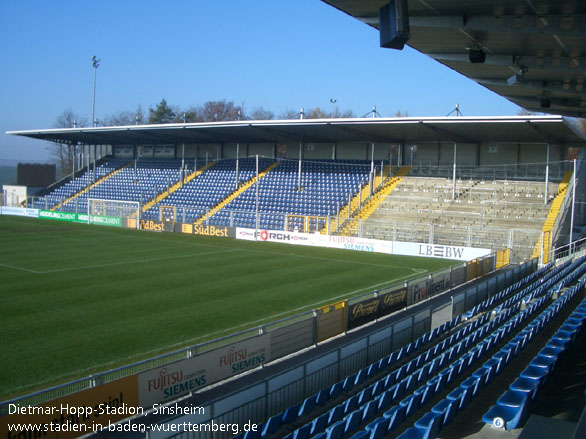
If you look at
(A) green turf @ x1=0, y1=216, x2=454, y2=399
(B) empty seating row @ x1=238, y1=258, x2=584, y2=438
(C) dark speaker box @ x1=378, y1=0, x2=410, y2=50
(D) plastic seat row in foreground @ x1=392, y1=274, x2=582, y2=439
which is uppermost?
(C) dark speaker box @ x1=378, y1=0, x2=410, y2=50

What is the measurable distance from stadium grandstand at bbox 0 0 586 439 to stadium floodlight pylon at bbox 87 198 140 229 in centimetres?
15

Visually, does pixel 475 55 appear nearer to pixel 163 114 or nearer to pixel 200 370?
pixel 200 370

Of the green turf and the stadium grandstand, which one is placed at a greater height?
the stadium grandstand

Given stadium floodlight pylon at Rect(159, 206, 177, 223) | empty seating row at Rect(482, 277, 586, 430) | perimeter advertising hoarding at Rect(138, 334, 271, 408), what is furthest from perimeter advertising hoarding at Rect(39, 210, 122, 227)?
empty seating row at Rect(482, 277, 586, 430)

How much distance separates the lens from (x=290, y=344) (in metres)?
12.7

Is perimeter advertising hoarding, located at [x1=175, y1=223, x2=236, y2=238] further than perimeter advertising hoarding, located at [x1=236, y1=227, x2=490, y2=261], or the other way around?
perimeter advertising hoarding, located at [x1=175, y1=223, x2=236, y2=238]

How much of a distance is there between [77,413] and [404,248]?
25289 millimetres

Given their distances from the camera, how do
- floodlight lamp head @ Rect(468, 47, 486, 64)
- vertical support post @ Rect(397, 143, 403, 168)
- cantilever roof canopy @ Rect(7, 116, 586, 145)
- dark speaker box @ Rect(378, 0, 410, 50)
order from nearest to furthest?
dark speaker box @ Rect(378, 0, 410, 50) < floodlight lamp head @ Rect(468, 47, 486, 64) < cantilever roof canopy @ Rect(7, 116, 586, 145) < vertical support post @ Rect(397, 143, 403, 168)

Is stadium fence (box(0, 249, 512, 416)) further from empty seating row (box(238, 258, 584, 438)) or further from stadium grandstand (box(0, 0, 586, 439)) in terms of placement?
empty seating row (box(238, 258, 584, 438))

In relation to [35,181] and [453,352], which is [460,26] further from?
[35,181]

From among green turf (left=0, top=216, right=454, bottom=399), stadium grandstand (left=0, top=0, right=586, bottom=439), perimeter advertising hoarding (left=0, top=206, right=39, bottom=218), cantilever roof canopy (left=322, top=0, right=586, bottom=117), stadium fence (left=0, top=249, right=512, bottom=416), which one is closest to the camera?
stadium grandstand (left=0, top=0, right=586, bottom=439)

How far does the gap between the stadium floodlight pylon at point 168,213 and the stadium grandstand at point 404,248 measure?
0.41ft

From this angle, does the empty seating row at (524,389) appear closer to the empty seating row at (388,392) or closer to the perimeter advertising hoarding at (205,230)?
the empty seating row at (388,392)

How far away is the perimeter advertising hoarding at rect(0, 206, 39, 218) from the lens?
50.5 m
